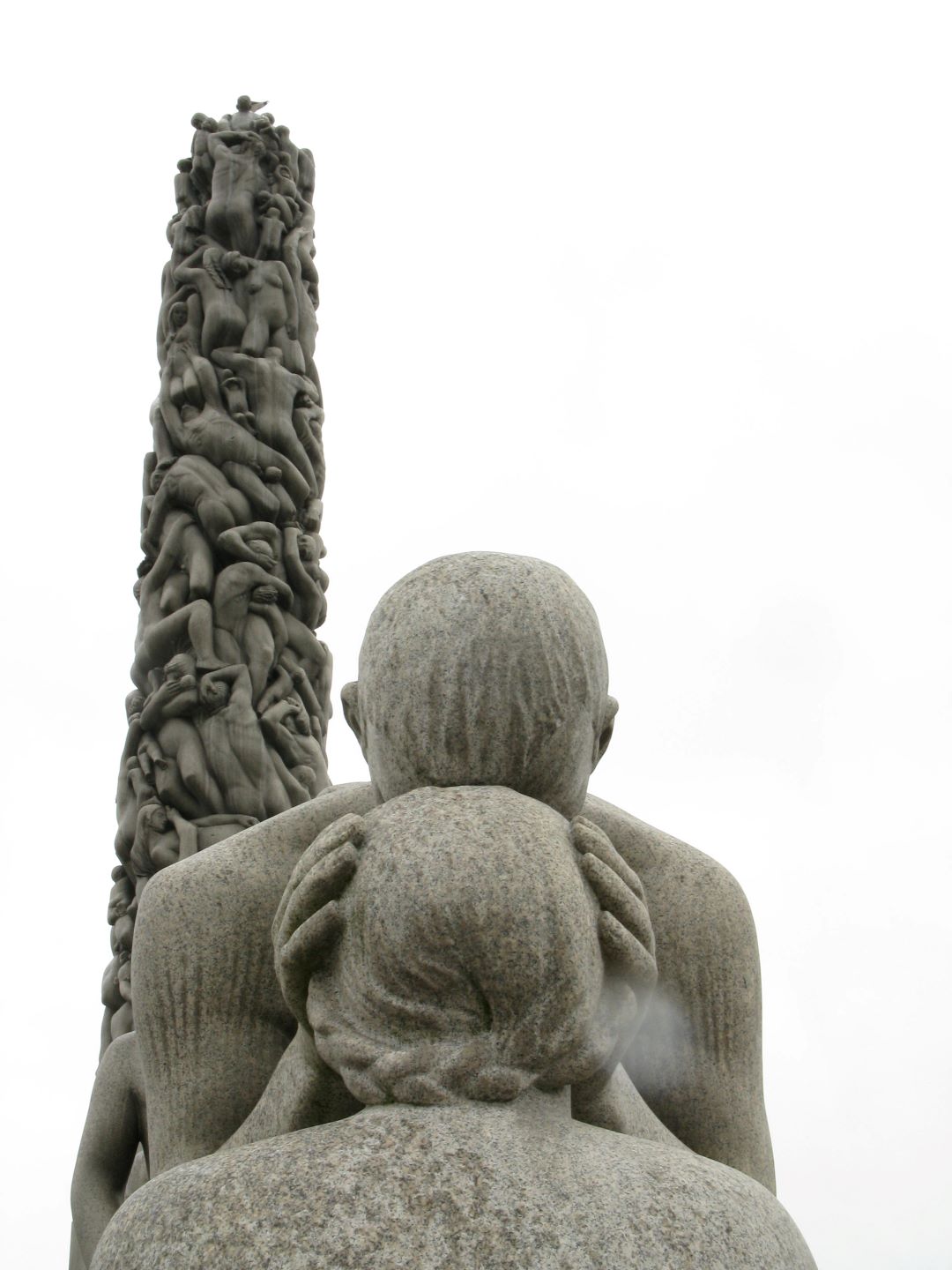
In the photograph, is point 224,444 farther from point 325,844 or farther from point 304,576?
point 325,844

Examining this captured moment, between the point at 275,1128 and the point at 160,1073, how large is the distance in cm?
39

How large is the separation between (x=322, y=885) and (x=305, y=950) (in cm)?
10

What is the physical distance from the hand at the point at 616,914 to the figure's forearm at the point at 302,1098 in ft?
1.58

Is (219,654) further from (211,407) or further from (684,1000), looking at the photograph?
(684,1000)

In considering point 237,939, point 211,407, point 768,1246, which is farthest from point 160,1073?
point 211,407

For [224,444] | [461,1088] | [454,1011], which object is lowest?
[461,1088]

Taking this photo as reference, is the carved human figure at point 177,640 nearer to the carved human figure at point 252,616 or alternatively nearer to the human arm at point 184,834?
the carved human figure at point 252,616

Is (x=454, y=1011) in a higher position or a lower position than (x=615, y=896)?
lower

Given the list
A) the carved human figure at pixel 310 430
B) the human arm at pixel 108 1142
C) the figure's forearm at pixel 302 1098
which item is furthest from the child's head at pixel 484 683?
the carved human figure at pixel 310 430

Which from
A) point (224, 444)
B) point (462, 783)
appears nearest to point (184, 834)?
point (224, 444)

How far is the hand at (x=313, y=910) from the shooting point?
253cm

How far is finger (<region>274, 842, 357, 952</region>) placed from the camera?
253 centimetres

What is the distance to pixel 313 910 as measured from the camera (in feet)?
8.41

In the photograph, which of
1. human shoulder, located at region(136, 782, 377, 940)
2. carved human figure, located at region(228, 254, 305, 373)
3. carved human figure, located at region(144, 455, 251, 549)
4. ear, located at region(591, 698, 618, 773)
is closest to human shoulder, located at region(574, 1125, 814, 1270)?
ear, located at region(591, 698, 618, 773)
